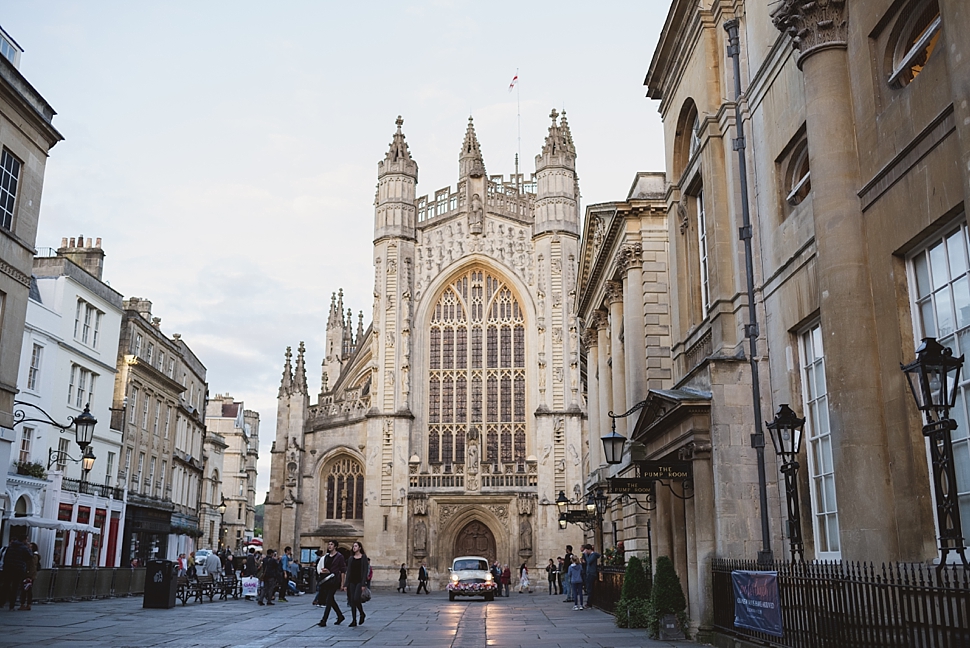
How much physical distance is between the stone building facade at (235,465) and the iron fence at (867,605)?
250ft

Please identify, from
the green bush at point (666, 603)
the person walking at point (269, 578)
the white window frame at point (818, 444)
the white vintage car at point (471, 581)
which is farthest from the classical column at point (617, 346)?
the white window frame at point (818, 444)

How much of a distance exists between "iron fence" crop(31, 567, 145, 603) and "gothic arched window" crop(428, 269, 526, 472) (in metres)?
20.2

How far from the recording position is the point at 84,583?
78.3ft

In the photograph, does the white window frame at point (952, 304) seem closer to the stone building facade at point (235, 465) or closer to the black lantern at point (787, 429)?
the black lantern at point (787, 429)

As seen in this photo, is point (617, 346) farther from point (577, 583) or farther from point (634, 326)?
point (577, 583)

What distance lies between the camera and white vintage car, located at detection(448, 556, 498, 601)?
1271 inches

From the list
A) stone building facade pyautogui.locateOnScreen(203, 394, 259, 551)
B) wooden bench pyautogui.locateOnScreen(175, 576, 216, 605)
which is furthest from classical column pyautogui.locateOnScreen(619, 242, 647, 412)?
stone building facade pyautogui.locateOnScreen(203, 394, 259, 551)

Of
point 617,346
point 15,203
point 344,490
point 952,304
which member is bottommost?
point 952,304

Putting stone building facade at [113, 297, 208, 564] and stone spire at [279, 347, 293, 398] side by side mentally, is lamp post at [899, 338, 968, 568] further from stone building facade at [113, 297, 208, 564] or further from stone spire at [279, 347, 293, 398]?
stone spire at [279, 347, 293, 398]

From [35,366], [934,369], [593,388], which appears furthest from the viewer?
[593,388]

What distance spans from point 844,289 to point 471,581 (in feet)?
80.0

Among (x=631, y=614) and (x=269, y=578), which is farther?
(x=269, y=578)

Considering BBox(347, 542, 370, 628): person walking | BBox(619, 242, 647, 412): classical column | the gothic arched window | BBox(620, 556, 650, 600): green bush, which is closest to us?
BBox(620, 556, 650, 600): green bush

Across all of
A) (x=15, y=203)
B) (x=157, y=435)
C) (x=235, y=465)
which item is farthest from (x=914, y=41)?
(x=235, y=465)
